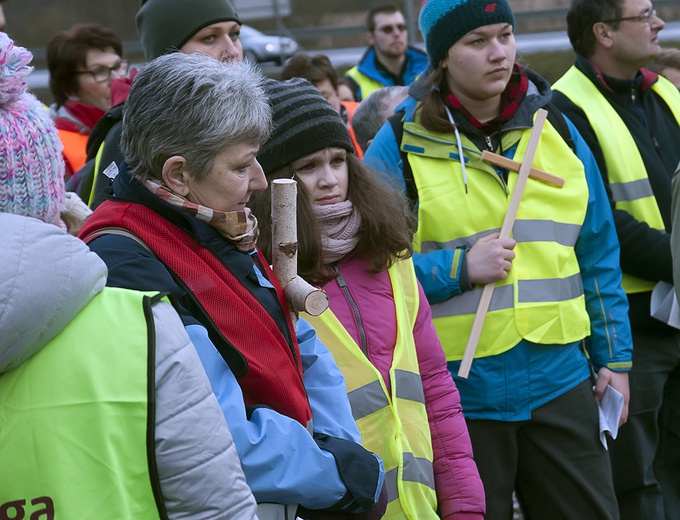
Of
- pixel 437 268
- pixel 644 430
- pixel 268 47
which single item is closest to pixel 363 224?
pixel 437 268

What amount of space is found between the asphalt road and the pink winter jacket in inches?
395

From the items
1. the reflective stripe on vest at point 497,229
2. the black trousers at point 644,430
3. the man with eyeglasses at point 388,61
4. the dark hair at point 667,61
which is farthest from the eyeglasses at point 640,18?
the man with eyeglasses at point 388,61

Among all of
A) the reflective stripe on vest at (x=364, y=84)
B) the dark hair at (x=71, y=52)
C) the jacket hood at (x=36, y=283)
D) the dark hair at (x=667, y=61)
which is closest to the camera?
the jacket hood at (x=36, y=283)

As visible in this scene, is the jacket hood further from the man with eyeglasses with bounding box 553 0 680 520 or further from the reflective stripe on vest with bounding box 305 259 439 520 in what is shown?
the man with eyeglasses with bounding box 553 0 680 520

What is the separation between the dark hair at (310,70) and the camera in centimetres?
629

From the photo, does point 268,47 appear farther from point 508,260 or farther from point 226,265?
point 226,265

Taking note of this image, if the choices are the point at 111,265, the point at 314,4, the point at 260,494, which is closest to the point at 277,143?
the point at 111,265

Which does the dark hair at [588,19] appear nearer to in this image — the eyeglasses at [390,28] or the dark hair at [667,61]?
the dark hair at [667,61]

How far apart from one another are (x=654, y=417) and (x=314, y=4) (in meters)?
13.5

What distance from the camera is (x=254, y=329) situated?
223 centimetres

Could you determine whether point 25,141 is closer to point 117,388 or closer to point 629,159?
point 117,388

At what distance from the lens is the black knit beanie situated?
10.2 feet

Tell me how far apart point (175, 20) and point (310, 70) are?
273cm

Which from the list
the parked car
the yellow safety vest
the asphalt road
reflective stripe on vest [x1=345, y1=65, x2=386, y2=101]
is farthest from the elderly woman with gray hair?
the parked car
